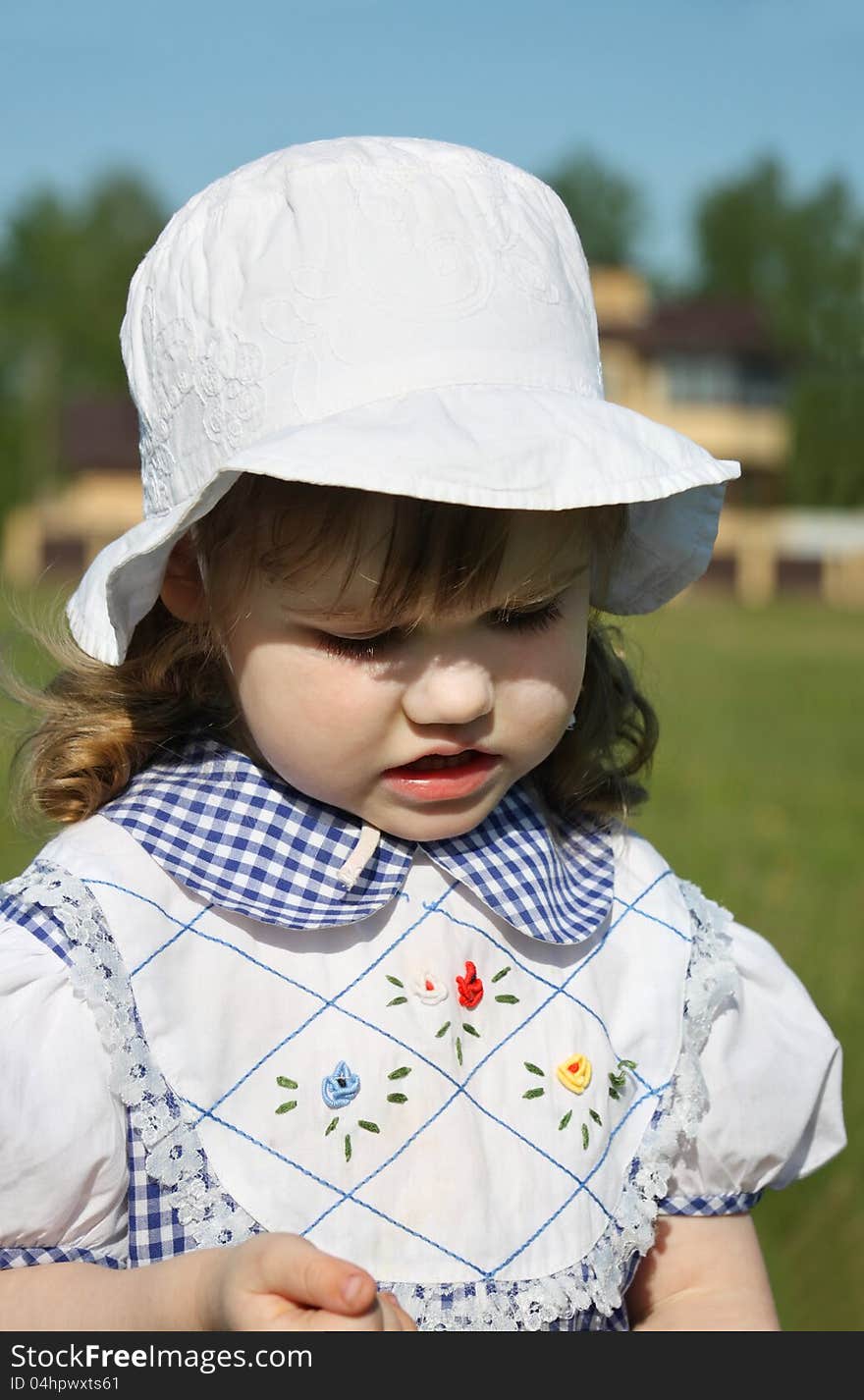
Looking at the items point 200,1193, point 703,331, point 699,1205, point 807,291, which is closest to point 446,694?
point 200,1193

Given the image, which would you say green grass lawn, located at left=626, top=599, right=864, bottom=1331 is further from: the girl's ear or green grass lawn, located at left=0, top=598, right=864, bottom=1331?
the girl's ear

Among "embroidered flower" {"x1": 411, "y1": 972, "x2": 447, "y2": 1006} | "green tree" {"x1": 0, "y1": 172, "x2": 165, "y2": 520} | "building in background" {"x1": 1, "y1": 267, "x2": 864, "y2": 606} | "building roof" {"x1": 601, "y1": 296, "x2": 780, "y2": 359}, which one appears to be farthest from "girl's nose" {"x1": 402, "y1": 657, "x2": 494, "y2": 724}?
"green tree" {"x1": 0, "y1": 172, "x2": 165, "y2": 520}

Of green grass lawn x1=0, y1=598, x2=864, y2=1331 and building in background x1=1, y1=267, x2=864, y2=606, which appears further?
building in background x1=1, y1=267, x2=864, y2=606

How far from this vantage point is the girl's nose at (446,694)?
1396 millimetres

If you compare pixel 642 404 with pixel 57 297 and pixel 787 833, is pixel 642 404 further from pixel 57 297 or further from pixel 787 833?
pixel 787 833

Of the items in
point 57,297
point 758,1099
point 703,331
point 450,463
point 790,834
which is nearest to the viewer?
point 450,463

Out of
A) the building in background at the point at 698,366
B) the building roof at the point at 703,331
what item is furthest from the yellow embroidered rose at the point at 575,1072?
the building roof at the point at 703,331

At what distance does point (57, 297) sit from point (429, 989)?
120ft

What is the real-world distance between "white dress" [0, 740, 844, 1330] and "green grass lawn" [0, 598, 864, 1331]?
123 millimetres

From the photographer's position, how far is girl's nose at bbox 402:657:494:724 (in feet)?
4.58

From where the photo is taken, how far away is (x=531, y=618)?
58.1 inches

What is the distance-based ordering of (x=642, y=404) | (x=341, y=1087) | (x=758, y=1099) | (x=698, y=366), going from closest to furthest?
1. (x=341, y=1087)
2. (x=758, y=1099)
3. (x=642, y=404)
4. (x=698, y=366)

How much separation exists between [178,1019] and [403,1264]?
0.30m

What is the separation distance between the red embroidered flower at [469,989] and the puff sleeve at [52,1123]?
1.12 ft
